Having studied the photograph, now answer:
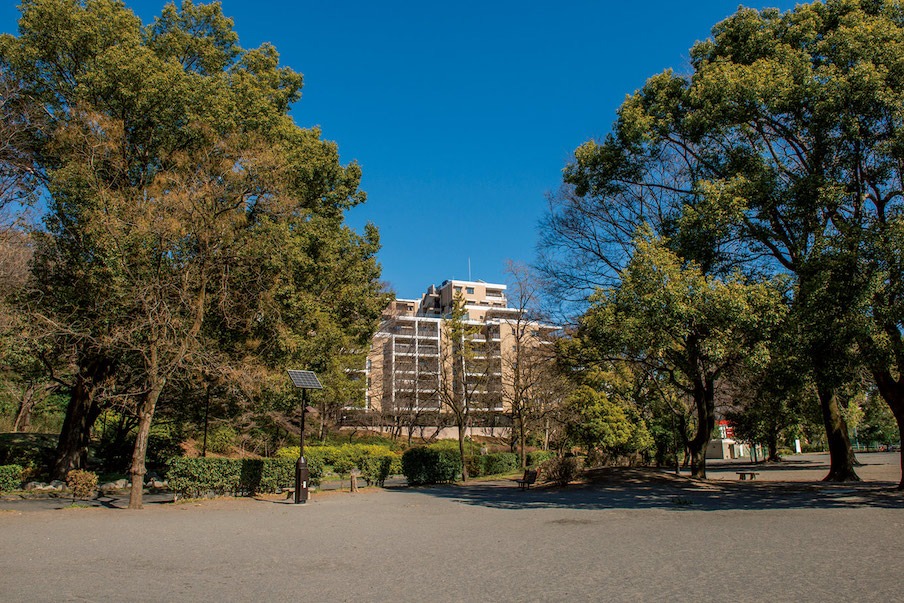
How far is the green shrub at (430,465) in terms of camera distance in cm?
2219

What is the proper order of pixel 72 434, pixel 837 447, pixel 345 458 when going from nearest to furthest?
1. pixel 72 434
2. pixel 837 447
3. pixel 345 458

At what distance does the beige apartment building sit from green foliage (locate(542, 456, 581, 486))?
19.7ft

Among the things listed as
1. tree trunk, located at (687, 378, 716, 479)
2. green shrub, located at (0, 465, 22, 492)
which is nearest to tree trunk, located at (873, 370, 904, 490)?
tree trunk, located at (687, 378, 716, 479)

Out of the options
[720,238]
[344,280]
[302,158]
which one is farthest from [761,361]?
[344,280]

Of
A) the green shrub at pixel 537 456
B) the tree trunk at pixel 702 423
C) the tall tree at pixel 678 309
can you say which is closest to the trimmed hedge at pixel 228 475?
the tall tree at pixel 678 309

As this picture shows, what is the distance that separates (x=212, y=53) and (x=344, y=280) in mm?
10573

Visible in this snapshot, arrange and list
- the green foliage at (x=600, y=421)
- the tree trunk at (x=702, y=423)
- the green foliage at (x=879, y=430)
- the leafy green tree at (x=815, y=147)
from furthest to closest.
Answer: the green foliage at (x=879, y=430) < the green foliage at (x=600, y=421) < the tree trunk at (x=702, y=423) < the leafy green tree at (x=815, y=147)

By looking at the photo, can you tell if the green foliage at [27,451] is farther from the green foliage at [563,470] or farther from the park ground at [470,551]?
the green foliage at [563,470]

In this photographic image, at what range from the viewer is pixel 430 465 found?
22.8 m

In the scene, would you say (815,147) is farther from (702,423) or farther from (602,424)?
(602,424)

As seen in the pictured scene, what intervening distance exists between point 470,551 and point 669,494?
9.96 meters

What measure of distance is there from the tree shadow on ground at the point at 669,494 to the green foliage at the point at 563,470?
0.44m

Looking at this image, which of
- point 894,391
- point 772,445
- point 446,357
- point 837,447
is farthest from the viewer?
point 772,445

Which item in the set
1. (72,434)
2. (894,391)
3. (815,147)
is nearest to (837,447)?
(894,391)
